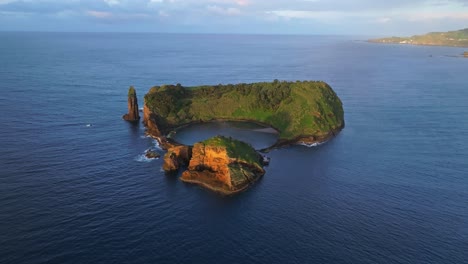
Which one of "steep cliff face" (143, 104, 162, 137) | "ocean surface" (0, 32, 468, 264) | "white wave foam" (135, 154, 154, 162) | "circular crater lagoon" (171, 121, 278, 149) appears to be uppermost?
"steep cliff face" (143, 104, 162, 137)

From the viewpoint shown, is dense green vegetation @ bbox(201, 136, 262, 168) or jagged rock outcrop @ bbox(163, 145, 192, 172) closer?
dense green vegetation @ bbox(201, 136, 262, 168)

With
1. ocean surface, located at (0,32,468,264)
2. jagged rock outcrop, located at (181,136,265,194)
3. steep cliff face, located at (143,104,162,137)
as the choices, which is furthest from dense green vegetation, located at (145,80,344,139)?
jagged rock outcrop, located at (181,136,265,194)

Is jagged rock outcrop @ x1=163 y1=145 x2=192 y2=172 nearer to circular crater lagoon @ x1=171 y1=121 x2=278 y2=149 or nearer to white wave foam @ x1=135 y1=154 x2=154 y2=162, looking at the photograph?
white wave foam @ x1=135 y1=154 x2=154 y2=162

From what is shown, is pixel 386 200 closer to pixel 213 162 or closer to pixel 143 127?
pixel 213 162

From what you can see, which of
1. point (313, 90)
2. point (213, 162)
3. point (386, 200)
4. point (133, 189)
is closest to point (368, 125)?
point (313, 90)

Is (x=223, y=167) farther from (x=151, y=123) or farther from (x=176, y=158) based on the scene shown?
(x=151, y=123)

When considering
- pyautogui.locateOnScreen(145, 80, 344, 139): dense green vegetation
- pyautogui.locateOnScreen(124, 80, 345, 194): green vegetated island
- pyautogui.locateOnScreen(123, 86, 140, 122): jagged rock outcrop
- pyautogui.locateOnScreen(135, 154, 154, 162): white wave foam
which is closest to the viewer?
pyautogui.locateOnScreen(124, 80, 345, 194): green vegetated island

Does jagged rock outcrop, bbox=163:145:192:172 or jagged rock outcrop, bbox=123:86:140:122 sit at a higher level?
jagged rock outcrop, bbox=123:86:140:122

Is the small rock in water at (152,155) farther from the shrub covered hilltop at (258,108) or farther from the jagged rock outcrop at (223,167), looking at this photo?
the shrub covered hilltop at (258,108)

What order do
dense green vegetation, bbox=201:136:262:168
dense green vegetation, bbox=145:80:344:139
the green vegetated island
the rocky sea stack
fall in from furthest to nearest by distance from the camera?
dense green vegetation, bbox=145:80:344:139 → the green vegetated island → dense green vegetation, bbox=201:136:262:168 → the rocky sea stack
